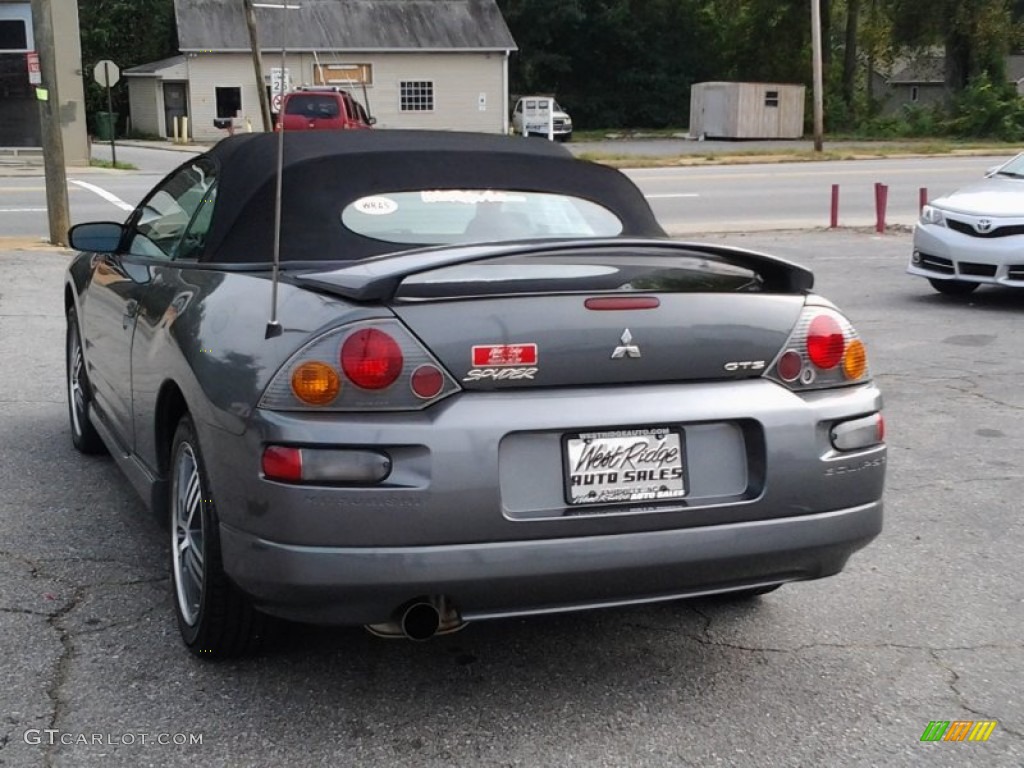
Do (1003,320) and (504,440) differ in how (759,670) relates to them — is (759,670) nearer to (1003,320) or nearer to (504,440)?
(504,440)

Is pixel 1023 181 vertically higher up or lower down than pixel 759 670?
higher up

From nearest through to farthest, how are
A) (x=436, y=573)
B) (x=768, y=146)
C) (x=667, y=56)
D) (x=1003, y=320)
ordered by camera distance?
(x=436, y=573) < (x=1003, y=320) < (x=768, y=146) < (x=667, y=56)

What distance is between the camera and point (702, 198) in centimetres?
2223

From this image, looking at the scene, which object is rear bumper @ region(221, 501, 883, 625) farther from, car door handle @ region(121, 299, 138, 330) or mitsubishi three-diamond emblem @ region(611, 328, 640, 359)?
car door handle @ region(121, 299, 138, 330)

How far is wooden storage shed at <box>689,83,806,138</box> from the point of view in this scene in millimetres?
47969

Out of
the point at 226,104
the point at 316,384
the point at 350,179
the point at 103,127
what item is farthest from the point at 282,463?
the point at 226,104

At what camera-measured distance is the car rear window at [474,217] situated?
4281mm

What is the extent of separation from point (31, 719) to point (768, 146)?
4231cm

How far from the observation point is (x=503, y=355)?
3.20 metres

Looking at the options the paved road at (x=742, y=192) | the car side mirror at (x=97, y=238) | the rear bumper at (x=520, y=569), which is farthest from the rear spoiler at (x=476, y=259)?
the paved road at (x=742, y=192)

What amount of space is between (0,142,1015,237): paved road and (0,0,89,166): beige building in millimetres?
1971

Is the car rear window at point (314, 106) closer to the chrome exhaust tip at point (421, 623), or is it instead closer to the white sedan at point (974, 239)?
the white sedan at point (974, 239)

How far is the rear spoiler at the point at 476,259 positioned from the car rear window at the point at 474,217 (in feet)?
1.97

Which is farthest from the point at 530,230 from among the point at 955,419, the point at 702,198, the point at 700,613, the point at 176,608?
the point at 702,198
